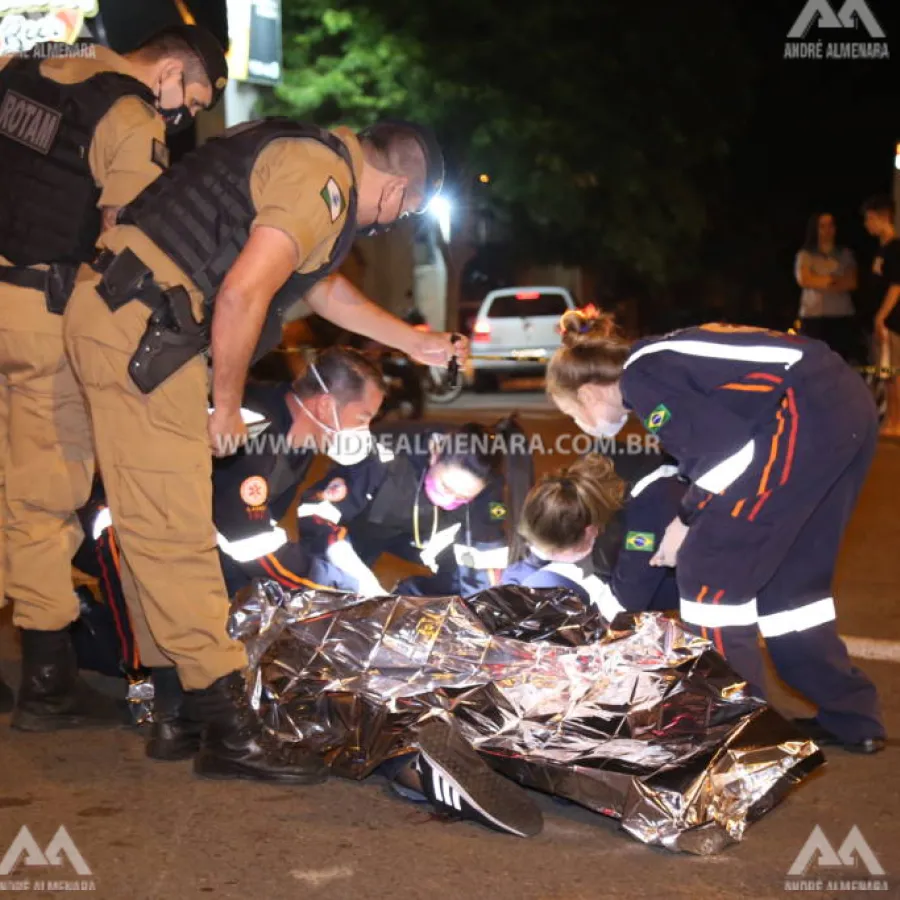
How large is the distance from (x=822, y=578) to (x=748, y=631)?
294mm

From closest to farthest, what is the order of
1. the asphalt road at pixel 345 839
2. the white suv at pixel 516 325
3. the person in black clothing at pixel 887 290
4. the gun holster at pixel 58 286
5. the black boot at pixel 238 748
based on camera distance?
the asphalt road at pixel 345 839
the black boot at pixel 238 748
the gun holster at pixel 58 286
the person in black clothing at pixel 887 290
the white suv at pixel 516 325

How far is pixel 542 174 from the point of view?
845 inches

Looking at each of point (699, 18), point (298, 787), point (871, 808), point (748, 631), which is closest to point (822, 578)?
point (748, 631)

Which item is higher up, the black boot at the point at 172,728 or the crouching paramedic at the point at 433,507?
the crouching paramedic at the point at 433,507

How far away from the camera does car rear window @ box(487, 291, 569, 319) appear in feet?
63.4

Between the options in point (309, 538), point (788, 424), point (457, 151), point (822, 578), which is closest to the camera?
point (788, 424)

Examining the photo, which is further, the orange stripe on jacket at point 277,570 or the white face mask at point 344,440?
the white face mask at point 344,440

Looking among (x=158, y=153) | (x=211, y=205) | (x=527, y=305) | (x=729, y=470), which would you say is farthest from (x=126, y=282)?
(x=527, y=305)

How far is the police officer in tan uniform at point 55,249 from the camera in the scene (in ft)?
11.6

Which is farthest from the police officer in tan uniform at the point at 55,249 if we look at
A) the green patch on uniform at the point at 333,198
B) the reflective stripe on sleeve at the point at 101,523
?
the green patch on uniform at the point at 333,198

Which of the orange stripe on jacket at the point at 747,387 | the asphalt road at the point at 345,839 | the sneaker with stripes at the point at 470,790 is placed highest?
the orange stripe on jacket at the point at 747,387

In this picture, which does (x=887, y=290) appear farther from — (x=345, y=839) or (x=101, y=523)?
(x=345, y=839)

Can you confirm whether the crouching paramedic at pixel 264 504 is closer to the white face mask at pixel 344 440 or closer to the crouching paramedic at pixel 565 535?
the white face mask at pixel 344 440

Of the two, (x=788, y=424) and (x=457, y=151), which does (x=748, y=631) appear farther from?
(x=457, y=151)
